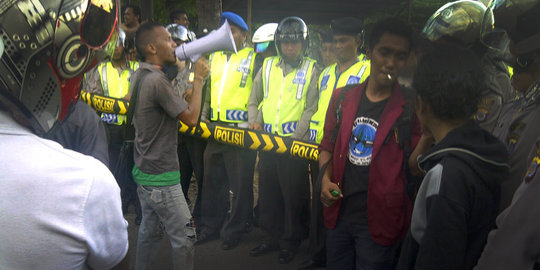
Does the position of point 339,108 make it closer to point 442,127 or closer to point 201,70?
point 442,127

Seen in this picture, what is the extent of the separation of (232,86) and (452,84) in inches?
144

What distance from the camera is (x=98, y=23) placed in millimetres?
1271

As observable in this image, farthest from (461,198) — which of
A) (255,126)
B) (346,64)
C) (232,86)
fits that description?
(232,86)

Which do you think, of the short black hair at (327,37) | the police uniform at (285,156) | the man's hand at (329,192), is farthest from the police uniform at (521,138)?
the short black hair at (327,37)

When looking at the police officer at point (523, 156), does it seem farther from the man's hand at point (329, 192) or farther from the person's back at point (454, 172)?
the man's hand at point (329, 192)

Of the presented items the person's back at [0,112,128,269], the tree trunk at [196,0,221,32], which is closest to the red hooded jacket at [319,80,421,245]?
the person's back at [0,112,128,269]

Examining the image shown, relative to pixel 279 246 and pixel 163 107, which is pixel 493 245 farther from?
pixel 279 246

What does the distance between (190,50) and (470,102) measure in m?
2.45

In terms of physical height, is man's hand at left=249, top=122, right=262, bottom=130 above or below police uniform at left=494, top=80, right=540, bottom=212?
below

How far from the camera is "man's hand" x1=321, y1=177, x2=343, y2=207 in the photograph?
271 cm

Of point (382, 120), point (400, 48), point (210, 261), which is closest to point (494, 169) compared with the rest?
point (382, 120)

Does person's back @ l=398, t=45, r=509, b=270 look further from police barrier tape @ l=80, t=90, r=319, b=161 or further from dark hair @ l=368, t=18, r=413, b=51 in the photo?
police barrier tape @ l=80, t=90, r=319, b=161

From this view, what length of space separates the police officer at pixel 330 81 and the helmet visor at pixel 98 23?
10.9 ft

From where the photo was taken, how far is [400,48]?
8.87ft
